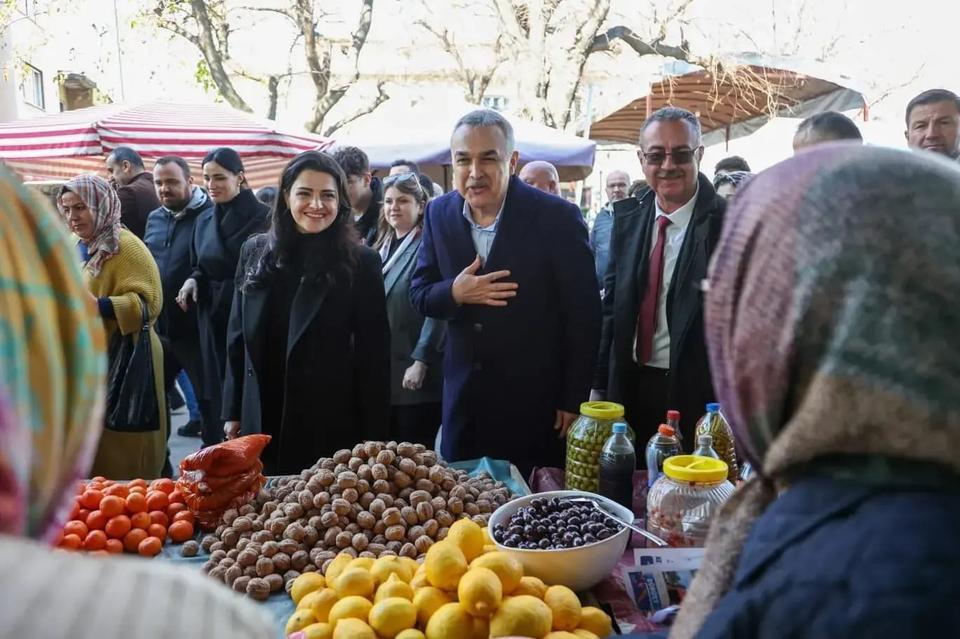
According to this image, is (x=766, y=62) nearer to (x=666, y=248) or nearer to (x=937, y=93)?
(x=937, y=93)

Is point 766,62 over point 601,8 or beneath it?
beneath

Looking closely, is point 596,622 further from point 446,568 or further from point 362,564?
point 362,564

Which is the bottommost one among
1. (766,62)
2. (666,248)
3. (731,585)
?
(731,585)

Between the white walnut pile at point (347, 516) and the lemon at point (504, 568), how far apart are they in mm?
429

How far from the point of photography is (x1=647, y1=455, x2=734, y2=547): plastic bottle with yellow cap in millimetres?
1630

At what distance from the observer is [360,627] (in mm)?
1381

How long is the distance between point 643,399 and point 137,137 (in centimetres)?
586

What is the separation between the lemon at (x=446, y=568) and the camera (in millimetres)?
1451

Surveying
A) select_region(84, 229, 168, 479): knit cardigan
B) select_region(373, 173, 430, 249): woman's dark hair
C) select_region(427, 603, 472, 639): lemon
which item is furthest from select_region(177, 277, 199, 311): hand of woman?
select_region(427, 603, 472, 639): lemon

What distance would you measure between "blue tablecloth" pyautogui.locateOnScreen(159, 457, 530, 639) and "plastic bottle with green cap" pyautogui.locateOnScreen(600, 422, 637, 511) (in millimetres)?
340

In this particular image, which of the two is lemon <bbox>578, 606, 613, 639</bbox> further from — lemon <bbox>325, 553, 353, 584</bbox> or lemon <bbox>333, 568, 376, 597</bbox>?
lemon <bbox>325, 553, 353, 584</bbox>

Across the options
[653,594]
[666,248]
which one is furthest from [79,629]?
[666,248]

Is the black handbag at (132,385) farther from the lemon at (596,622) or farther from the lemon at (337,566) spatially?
the lemon at (596,622)

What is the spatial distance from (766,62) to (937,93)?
344cm
